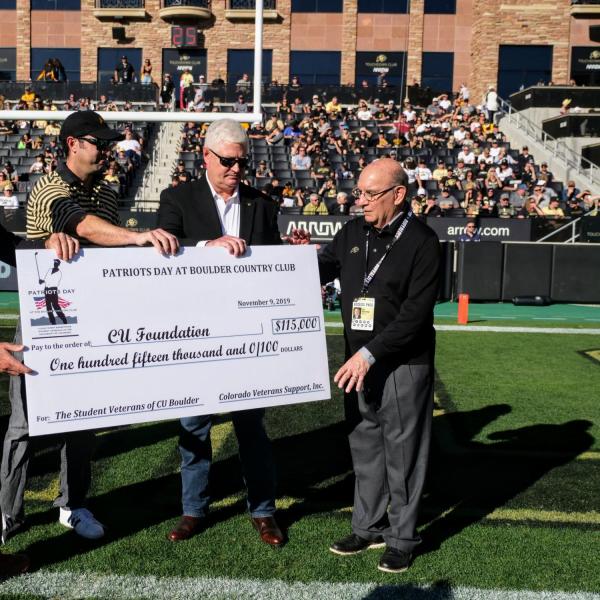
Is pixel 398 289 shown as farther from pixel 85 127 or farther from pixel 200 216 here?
pixel 85 127

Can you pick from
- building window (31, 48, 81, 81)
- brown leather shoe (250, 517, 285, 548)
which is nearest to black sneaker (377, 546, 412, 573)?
brown leather shoe (250, 517, 285, 548)

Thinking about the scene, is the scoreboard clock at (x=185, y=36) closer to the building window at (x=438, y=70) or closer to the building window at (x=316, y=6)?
the building window at (x=316, y=6)

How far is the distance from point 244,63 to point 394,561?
34.1 metres

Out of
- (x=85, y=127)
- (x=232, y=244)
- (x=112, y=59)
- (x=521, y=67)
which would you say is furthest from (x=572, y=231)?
(x=112, y=59)

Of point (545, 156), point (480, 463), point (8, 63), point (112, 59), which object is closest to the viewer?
point (480, 463)

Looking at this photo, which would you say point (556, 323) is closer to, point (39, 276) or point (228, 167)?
point (228, 167)

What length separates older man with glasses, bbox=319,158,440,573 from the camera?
12.0ft

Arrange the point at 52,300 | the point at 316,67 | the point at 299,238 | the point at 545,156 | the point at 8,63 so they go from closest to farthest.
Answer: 1. the point at 52,300
2. the point at 299,238
3. the point at 545,156
4. the point at 316,67
5. the point at 8,63

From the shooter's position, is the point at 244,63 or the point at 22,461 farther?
the point at 244,63

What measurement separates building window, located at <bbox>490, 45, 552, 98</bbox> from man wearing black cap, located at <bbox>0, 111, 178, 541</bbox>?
3335 centimetres

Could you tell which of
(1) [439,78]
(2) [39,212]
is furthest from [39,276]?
(1) [439,78]

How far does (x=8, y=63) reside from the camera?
36.2 m

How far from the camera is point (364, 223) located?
3855mm

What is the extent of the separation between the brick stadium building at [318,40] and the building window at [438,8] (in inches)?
1.8
